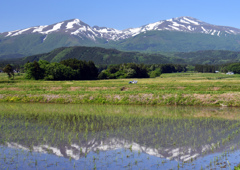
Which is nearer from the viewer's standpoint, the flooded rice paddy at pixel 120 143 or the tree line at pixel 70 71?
the flooded rice paddy at pixel 120 143

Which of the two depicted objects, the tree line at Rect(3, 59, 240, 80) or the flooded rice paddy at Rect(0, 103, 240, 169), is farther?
the tree line at Rect(3, 59, 240, 80)

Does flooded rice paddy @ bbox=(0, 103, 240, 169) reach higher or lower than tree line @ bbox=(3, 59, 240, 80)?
lower

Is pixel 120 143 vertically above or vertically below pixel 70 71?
below

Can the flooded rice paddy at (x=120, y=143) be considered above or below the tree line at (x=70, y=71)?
below

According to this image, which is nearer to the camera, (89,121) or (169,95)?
(89,121)

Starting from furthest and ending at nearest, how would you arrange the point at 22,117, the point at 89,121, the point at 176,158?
1. the point at 22,117
2. the point at 89,121
3. the point at 176,158

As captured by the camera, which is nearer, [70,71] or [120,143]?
[120,143]

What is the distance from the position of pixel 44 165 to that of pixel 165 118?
17.9m

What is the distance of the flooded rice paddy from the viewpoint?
650 inches

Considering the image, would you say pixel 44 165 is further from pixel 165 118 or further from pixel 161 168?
pixel 165 118

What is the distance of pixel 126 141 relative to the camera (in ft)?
69.5

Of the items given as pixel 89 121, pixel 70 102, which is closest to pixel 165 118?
pixel 89 121

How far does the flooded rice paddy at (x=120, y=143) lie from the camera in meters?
16.5

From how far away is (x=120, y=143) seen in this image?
67.8ft
